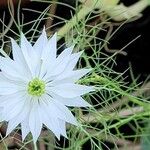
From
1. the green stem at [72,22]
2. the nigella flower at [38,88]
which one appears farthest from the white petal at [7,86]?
the green stem at [72,22]

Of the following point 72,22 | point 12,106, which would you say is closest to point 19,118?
point 12,106

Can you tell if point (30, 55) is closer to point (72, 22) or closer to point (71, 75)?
point (71, 75)

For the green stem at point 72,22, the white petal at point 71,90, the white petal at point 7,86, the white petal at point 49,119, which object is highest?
the green stem at point 72,22

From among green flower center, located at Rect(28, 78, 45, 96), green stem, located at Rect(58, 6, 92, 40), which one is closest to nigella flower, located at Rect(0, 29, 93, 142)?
green flower center, located at Rect(28, 78, 45, 96)

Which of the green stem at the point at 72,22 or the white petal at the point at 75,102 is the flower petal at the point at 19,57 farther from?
the green stem at the point at 72,22

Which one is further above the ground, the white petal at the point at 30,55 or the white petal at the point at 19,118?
the white petal at the point at 30,55

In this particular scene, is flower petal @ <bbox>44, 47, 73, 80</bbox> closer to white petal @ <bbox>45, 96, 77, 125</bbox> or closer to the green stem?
white petal @ <bbox>45, 96, 77, 125</bbox>

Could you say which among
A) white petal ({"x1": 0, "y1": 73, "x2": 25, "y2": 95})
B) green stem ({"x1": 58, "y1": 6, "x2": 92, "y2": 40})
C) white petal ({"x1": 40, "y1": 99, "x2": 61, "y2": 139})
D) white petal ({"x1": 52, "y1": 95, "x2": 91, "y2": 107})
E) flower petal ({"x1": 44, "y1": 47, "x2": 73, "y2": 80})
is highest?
green stem ({"x1": 58, "y1": 6, "x2": 92, "y2": 40})

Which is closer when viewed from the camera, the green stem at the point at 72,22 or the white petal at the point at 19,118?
the white petal at the point at 19,118
